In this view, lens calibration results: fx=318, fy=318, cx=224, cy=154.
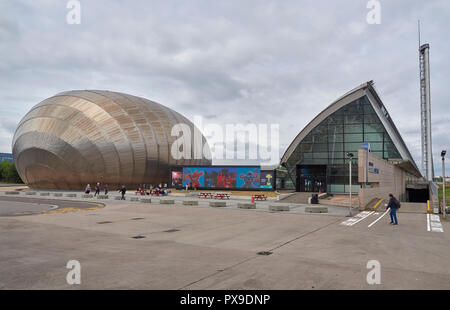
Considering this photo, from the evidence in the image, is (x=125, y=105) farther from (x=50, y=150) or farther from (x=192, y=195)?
(x=192, y=195)

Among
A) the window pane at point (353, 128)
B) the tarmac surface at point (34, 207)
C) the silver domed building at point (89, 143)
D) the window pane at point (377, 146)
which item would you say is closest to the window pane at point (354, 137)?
the window pane at point (353, 128)

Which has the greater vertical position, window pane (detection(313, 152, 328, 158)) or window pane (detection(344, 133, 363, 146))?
window pane (detection(344, 133, 363, 146))

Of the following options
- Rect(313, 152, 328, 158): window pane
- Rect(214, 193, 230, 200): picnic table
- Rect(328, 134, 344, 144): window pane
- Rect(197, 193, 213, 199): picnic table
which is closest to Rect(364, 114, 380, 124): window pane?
Rect(328, 134, 344, 144): window pane

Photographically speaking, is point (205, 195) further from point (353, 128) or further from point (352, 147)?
point (353, 128)

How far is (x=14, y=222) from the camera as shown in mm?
16297

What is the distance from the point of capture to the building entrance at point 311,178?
46.8 m

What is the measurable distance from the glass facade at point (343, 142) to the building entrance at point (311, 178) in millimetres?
149

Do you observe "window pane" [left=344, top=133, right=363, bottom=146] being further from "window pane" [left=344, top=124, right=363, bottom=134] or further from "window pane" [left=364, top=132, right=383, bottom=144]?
"window pane" [left=364, top=132, right=383, bottom=144]

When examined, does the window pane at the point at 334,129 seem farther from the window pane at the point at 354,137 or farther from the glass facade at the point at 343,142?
the window pane at the point at 354,137

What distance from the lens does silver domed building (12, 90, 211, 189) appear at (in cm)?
4959

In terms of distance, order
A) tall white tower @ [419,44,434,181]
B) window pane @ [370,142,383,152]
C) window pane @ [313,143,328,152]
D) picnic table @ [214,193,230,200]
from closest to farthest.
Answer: picnic table @ [214,193,230,200] < window pane @ [370,142,383,152] < window pane @ [313,143,328,152] < tall white tower @ [419,44,434,181]

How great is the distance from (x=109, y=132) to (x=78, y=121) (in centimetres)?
505

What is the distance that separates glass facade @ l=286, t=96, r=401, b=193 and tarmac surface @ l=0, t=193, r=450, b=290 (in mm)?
32022
